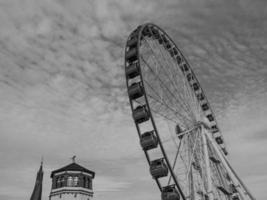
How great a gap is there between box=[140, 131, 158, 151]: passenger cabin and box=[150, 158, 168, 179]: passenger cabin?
0.97 meters

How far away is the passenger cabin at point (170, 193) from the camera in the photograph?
14531 mm

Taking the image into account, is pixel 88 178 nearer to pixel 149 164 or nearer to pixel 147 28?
pixel 149 164

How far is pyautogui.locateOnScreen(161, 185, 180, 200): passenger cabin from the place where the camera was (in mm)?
14531

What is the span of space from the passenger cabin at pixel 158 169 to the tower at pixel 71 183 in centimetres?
1392

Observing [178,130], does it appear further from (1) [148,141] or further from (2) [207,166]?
(1) [148,141]

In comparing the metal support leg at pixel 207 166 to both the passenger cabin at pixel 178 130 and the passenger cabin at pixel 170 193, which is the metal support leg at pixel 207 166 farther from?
the passenger cabin at pixel 170 193

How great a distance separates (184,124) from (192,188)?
15.7 ft

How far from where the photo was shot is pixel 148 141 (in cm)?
1566


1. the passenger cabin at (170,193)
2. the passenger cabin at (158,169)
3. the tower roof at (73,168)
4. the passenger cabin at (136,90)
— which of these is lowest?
the passenger cabin at (170,193)

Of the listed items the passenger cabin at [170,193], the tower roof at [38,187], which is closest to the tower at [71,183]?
the tower roof at [38,187]

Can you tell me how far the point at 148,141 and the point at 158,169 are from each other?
178 centimetres

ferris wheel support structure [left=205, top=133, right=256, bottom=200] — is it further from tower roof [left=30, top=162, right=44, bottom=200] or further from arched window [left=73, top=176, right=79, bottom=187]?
tower roof [left=30, top=162, right=44, bottom=200]

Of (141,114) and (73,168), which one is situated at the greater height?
(73,168)

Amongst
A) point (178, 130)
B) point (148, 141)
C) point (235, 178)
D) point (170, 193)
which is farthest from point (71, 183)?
point (235, 178)
